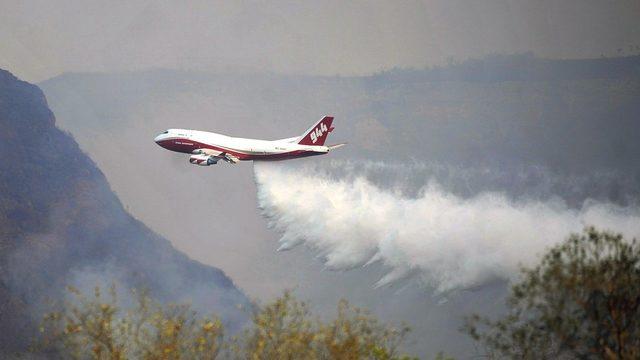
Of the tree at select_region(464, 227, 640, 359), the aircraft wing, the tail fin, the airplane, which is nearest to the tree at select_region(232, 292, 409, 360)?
the tree at select_region(464, 227, 640, 359)

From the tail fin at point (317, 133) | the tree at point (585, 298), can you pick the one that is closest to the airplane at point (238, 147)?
the tail fin at point (317, 133)

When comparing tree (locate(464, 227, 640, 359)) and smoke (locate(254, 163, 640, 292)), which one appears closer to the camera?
tree (locate(464, 227, 640, 359))

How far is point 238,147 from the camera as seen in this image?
109500 millimetres

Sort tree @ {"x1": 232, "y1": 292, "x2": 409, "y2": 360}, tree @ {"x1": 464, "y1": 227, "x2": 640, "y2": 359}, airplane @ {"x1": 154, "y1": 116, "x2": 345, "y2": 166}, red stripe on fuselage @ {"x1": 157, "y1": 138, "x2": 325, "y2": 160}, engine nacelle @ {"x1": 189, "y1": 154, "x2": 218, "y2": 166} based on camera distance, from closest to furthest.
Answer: tree @ {"x1": 232, "y1": 292, "x2": 409, "y2": 360}, tree @ {"x1": 464, "y1": 227, "x2": 640, "y2": 359}, engine nacelle @ {"x1": 189, "y1": 154, "x2": 218, "y2": 166}, airplane @ {"x1": 154, "y1": 116, "x2": 345, "y2": 166}, red stripe on fuselage @ {"x1": 157, "y1": 138, "x2": 325, "y2": 160}

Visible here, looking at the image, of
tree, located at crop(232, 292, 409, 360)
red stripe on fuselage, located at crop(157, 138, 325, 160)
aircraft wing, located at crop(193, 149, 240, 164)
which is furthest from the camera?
aircraft wing, located at crop(193, 149, 240, 164)

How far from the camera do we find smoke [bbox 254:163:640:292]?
11288 cm

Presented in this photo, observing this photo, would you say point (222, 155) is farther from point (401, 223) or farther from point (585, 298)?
point (585, 298)

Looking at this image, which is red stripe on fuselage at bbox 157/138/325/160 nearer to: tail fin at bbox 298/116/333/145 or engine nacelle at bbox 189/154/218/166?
engine nacelle at bbox 189/154/218/166

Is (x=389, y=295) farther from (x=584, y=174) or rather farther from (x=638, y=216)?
(x=638, y=216)

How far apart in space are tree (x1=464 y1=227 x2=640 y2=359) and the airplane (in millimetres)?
45843

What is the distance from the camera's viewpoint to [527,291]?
60.7m

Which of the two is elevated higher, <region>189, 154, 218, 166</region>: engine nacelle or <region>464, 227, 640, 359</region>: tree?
<region>189, 154, 218, 166</region>: engine nacelle

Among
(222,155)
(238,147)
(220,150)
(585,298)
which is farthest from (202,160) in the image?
(585,298)

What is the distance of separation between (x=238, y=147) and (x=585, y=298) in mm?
54790
